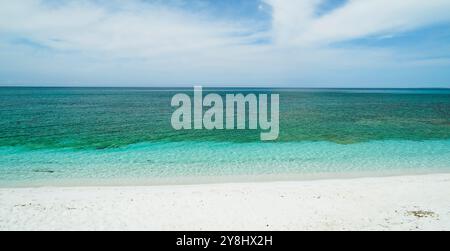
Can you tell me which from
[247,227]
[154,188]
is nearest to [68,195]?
[154,188]

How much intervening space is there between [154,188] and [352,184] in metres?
7.95

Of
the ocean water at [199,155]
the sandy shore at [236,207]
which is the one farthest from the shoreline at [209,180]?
the sandy shore at [236,207]

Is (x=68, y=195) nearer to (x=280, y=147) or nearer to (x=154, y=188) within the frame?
(x=154, y=188)

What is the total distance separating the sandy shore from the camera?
27.2 feet

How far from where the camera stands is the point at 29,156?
1736 centimetres

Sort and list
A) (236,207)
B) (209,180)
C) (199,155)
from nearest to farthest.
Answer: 1. (236,207)
2. (209,180)
3. (199,155)

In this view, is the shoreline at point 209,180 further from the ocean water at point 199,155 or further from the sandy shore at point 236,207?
the sandy shore at point 236,207

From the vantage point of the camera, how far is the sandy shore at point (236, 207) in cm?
830

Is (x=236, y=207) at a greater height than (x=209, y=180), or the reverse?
(x=236, y=207)

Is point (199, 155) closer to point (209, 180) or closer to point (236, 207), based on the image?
point (209, 180)

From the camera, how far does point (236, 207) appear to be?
9648 millimetres

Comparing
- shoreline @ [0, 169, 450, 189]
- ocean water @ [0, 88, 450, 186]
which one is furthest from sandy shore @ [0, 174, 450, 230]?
ocean water @ [0, 88, 450, 186]

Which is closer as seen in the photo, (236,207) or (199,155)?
(236,207)

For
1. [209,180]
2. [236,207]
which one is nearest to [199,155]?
[209,180]
